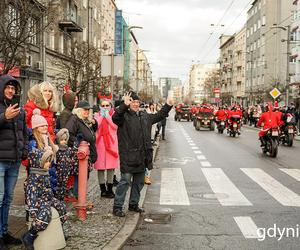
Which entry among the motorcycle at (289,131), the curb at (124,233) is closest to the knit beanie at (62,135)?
the curb at (124,233)

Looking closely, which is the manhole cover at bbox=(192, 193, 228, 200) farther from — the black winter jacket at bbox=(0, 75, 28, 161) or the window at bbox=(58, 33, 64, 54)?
the window at bbox=(58, 33, 64, 54)

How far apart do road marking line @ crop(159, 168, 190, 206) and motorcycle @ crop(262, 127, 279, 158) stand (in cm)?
442

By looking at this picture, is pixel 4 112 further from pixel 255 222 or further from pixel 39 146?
pixel 255 222

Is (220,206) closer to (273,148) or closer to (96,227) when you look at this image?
(96,227)

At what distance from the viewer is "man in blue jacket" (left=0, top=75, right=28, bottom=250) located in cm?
515

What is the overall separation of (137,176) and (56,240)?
215cm

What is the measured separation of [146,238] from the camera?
5.95 meters

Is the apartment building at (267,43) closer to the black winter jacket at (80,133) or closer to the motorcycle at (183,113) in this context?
the motorcycle at (183,113)

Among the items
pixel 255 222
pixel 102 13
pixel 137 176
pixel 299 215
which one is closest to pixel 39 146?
pixel 137 176

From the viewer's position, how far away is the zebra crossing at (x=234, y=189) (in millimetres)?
6938

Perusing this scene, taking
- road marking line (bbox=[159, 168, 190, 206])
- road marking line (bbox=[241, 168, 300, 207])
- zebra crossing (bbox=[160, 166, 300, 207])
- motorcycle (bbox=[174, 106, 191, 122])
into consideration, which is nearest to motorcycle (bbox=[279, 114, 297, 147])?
zebra crossing (bbox=[160, 166, 300, 207])

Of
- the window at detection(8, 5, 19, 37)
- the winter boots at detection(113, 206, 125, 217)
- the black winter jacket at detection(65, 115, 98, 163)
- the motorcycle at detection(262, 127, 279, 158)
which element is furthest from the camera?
the motorcycle at detection(262, 127, 279, 158)

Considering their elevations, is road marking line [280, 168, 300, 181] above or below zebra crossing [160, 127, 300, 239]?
below

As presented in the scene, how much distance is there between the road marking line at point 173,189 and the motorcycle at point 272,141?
4.42m
